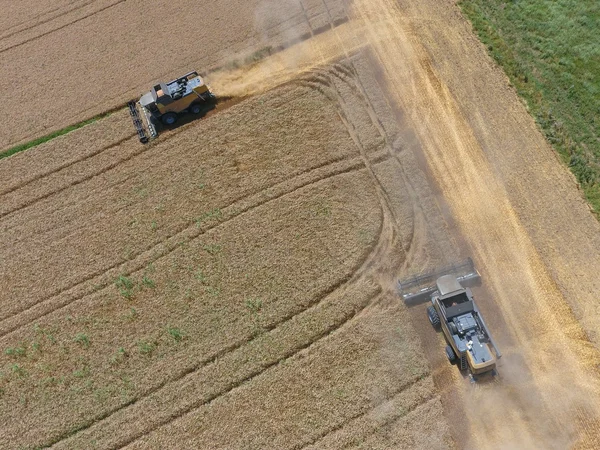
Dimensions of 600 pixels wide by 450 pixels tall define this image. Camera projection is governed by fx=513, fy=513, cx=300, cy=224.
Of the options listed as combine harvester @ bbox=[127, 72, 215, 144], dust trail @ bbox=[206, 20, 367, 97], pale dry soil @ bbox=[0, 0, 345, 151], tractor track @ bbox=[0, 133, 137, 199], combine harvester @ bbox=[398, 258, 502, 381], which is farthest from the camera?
pale dry soil @ bbox=[0, 0, 345, 151]

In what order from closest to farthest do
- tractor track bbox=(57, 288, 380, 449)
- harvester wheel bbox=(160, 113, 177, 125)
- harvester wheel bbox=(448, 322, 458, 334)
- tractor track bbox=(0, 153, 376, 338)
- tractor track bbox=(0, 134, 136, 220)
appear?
1. harvester wheel bbox=(448, 322, 458, 334)
2. tractor track bbox=(57, 288, 380, 449)
3. tractor track bbox=(0, 153, 376, 338)
4. tractor track bbox=(0, 134, 136, 220)
5. harvester wheel bbox=(160, 113, 177, 125)

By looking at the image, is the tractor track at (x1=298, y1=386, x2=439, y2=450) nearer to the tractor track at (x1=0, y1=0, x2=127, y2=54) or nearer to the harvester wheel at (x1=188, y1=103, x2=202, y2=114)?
the harvester wheel at (x1=188, y1=103, x2=202, y2=114)

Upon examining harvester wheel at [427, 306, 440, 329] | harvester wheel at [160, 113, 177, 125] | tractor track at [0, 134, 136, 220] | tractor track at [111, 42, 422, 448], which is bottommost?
harvester wheel at [427, 306, 440, 329]

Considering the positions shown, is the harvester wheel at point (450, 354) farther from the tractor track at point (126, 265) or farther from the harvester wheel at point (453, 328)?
the tractor track at point (126, 265)

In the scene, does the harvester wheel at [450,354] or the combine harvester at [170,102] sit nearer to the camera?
the harvester wheel at [450,354]

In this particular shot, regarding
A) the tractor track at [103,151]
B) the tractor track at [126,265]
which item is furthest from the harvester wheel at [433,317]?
the tractor track at [103,151]

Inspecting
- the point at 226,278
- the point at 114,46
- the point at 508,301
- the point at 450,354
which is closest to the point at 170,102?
the point at 114,46

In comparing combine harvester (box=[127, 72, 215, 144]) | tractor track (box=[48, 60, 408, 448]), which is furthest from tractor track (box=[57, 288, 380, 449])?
combine harvester (box=[127, 72, 215, 144])
